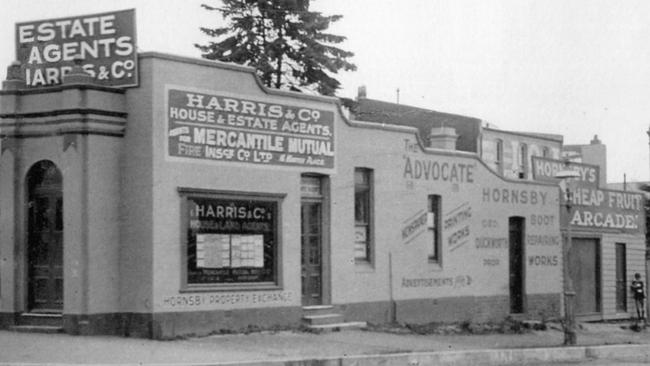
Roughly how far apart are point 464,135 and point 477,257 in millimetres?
21096

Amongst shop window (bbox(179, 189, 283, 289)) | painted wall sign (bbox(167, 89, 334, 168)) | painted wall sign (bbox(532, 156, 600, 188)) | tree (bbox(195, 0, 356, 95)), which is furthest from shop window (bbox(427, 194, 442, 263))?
tree (bbox(195, 0, 356, 95))

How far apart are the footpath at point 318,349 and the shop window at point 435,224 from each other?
256 cm

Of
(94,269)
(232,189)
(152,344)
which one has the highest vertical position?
(232,189)

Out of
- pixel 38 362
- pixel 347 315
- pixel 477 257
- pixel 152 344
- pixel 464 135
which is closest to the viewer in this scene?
pixel 38 362

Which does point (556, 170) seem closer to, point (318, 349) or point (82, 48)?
point (318, 349)

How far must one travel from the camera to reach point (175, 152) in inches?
759

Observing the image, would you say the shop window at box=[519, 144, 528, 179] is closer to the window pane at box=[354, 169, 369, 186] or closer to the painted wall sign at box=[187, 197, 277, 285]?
the window pane at box=[354, 169, 369, 186]

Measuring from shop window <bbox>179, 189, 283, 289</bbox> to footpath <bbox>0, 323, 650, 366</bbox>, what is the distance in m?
1.11

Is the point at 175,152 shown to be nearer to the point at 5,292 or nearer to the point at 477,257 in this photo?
the point at 5,292

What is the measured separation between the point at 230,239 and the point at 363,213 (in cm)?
447

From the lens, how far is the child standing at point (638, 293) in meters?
31.7

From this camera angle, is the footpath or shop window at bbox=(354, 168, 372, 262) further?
shop window at bbox=(354, 168, 372, 262)

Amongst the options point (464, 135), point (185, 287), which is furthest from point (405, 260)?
point (464, 135)

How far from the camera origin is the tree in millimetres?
41125
